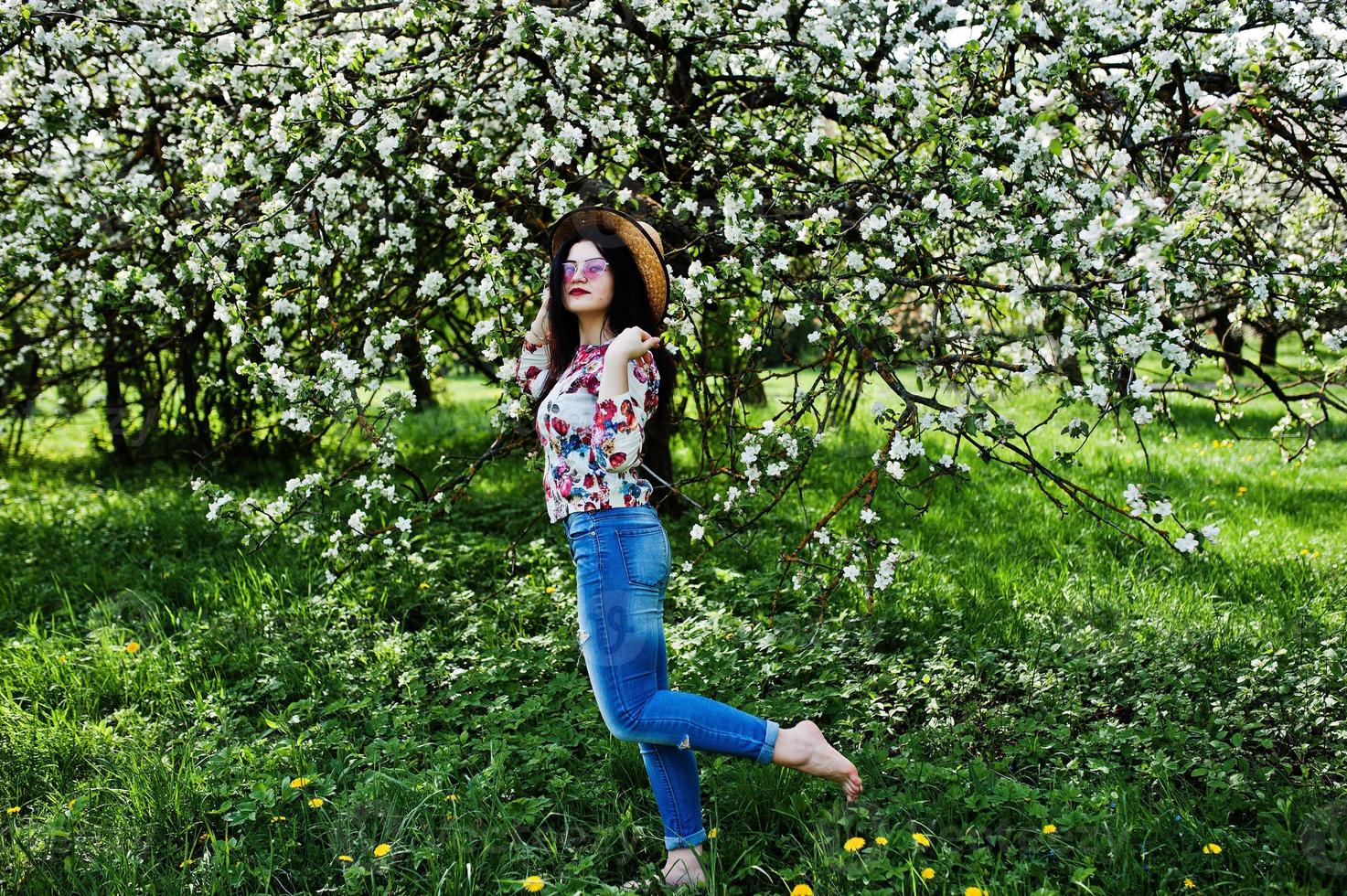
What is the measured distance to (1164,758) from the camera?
2.94m

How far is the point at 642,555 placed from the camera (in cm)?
247

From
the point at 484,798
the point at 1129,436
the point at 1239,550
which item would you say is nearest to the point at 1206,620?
the point at 1239,550

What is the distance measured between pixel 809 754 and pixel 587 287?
4.44ft

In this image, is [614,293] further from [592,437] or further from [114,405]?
[114,405]

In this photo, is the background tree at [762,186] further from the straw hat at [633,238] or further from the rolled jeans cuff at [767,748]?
the rolled jeans cuff at [767,748]

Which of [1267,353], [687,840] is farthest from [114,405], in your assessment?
[1267,353]

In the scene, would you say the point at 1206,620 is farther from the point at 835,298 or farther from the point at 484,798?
the point at 484,798

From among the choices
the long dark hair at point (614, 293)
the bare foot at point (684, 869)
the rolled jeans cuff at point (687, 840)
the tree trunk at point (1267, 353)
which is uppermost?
the long dark hair at point (614, 293)

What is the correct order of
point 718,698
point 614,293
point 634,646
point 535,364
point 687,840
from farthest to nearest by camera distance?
point 718,698, point 535,364, point 614,293, point 687,840, point 634,646

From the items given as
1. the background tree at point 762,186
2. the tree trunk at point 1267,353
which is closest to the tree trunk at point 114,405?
the background tree at point 762,186

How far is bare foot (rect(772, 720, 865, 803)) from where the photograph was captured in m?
2.44

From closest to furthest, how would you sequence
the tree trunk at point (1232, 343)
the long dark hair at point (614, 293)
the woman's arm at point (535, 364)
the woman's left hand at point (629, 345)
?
the woman's left hand at point (629, 345), the long dark hair at point (614, 293), the woman's arm at point (535, 364), the tree trunk at point (1232, 343)

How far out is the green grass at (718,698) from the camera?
2.65m

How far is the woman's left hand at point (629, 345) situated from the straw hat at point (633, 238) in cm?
30
